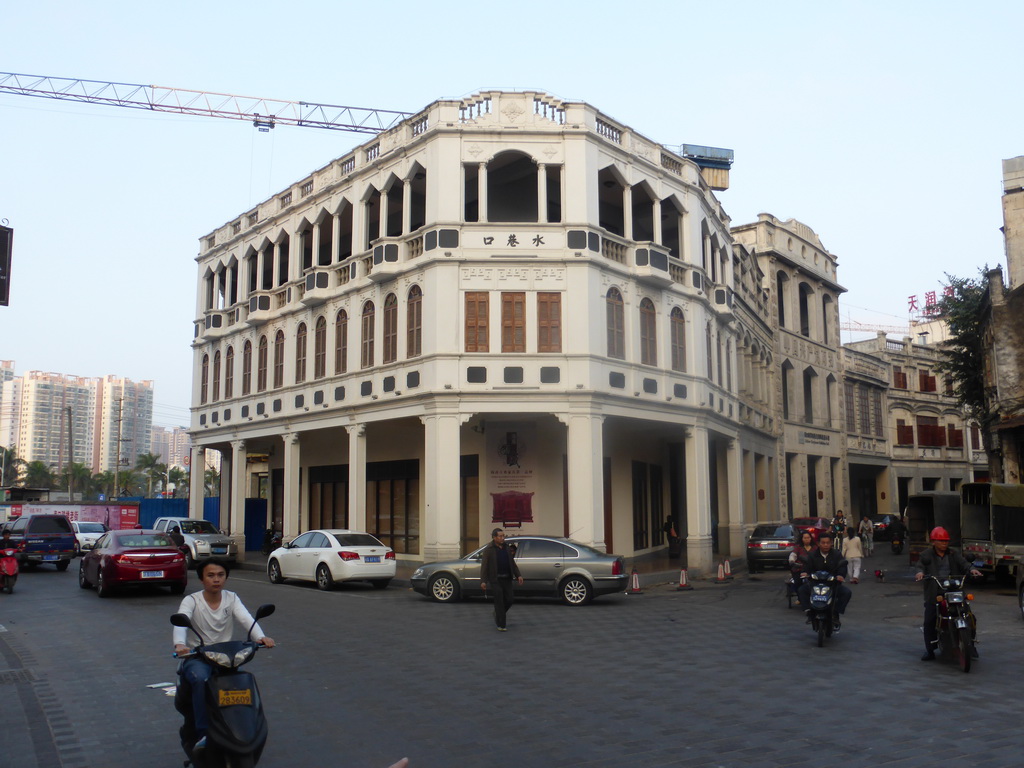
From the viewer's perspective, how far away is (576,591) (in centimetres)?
1820

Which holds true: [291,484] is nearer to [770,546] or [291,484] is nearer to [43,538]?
[43,538]

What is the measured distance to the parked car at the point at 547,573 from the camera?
1809 centimetres

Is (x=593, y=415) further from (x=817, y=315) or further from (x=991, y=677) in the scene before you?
(x=817, y=315)

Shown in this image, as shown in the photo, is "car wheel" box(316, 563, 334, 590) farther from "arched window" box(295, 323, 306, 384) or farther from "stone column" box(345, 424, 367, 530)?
"arched window" box(295, 323, 306, 384)

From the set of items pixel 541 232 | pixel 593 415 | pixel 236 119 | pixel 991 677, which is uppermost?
Answer: pixel 236 119

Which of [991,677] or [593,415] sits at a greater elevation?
[593,415]

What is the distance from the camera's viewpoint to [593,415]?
938 inches

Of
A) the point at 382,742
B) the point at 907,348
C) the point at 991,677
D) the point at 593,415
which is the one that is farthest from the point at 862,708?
the point at 907,348

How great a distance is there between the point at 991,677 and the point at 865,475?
47940 millimetres

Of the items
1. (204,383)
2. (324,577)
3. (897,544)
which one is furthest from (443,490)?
(897,544)

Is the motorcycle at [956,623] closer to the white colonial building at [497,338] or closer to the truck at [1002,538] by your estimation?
the truck at [1002,538]

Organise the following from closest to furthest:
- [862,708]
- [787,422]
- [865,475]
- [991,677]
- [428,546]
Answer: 1. [862,708]
2. [991,677]
3. [428,546]
4. [787,422]
5. [865,475]

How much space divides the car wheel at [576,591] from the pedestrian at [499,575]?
143 inches

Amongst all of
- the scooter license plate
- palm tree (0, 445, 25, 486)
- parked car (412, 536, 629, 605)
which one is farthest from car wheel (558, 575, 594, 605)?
palm tree (0, 445, 25, 486)
